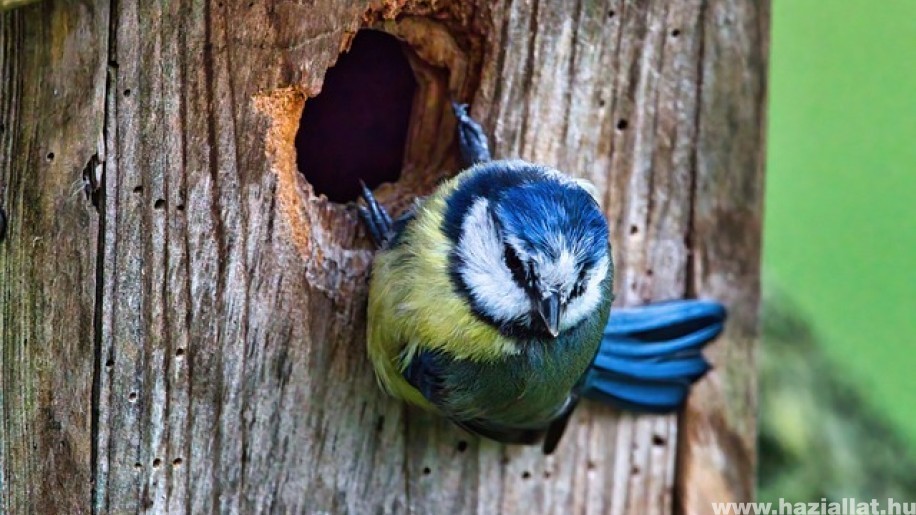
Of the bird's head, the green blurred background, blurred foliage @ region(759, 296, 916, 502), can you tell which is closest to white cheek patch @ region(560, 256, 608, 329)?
the bird's head

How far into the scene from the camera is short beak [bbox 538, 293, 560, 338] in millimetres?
1481

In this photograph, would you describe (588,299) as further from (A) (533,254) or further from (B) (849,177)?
(B) (849,177)

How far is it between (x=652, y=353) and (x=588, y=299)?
378 mm

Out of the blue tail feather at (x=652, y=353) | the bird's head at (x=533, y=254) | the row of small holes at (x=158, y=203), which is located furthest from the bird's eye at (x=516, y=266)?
the row of small holes at (x=158, y=203)

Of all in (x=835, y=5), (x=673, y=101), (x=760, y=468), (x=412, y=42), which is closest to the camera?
(x=412, y=42)

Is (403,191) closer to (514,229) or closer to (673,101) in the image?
(514,229)

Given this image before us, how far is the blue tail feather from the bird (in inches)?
6.8

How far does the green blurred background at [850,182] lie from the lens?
279 centimetres

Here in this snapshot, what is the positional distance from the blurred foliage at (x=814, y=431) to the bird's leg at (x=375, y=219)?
1032 mm

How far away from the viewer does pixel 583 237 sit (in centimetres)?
149

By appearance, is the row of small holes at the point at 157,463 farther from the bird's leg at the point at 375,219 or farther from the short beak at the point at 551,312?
the short beak at the point at 551,312

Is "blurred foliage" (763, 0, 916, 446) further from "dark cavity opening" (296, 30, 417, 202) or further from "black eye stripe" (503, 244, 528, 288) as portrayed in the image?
"black eye stripe" (503, 244, 528, 288)

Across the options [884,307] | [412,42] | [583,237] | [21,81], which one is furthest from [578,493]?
[884,307]

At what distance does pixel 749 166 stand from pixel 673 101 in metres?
0.20
